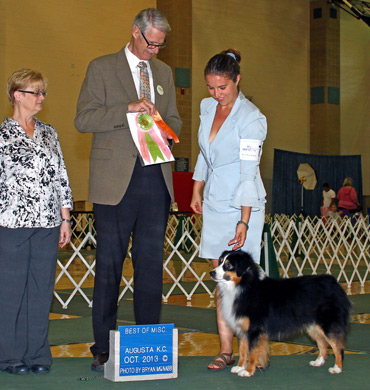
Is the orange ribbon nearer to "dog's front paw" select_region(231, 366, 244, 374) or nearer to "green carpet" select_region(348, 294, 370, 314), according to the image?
"dog's front paw" select_region(231, 366, 244, 374)

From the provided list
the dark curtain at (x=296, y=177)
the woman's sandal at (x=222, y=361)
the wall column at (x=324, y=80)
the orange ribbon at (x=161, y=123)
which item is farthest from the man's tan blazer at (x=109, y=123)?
the wall column at (x=324, y=80)

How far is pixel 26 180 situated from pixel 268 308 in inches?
48.3

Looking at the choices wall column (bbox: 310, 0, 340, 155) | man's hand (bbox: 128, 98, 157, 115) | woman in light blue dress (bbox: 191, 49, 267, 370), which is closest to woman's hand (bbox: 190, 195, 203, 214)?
woman in light blue dress (bbox: 191, 49, 267, 370)

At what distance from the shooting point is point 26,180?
297 centimetres

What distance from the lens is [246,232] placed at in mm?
3098

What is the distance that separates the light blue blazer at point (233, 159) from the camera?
305 centimetres

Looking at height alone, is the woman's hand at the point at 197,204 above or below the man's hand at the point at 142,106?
below

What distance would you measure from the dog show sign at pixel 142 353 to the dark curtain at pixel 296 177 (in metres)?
13.0

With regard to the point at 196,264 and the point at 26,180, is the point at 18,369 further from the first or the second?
the point at 196,264

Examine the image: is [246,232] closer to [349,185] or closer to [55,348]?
[55,348]

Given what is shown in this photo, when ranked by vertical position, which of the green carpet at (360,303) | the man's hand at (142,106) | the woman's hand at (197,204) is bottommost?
the green carpet at (360,303)

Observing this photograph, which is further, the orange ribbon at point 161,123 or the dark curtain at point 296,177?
the dark curtain at point 296,177

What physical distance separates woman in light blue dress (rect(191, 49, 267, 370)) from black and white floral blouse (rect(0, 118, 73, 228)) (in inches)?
28.0

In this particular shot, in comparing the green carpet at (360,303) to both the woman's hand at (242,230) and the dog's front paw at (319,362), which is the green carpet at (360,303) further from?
the woman's hand at (242,230)
